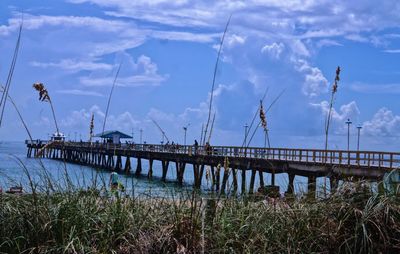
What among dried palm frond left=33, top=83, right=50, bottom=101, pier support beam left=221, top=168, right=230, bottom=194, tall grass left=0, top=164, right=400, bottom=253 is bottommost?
tall grass left=0, top=164, right=400, bottom=253

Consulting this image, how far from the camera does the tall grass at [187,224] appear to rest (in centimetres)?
488

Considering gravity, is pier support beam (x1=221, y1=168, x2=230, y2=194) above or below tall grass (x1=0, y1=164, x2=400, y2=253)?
above

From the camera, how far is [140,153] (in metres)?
59.0

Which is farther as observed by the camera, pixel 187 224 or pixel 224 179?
pixel 224 179

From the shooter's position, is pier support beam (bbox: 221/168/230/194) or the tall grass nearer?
the tall grass

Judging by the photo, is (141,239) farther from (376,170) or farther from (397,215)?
(376,170)

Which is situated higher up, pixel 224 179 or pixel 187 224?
pixel 224 179

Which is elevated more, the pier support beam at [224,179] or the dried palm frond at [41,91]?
the dried palm frond at [41,91]

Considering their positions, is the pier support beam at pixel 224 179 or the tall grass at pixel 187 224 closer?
the tall grass at pixel 187 224

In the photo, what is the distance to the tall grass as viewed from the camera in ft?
16.0

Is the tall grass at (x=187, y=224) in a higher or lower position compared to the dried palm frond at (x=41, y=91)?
lower

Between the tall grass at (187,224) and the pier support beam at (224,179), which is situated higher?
the pier support beam at (224,179)

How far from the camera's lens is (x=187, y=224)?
5066 mm

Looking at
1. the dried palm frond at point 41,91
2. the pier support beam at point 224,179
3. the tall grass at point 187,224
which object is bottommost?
the tall grass at point 187,224
